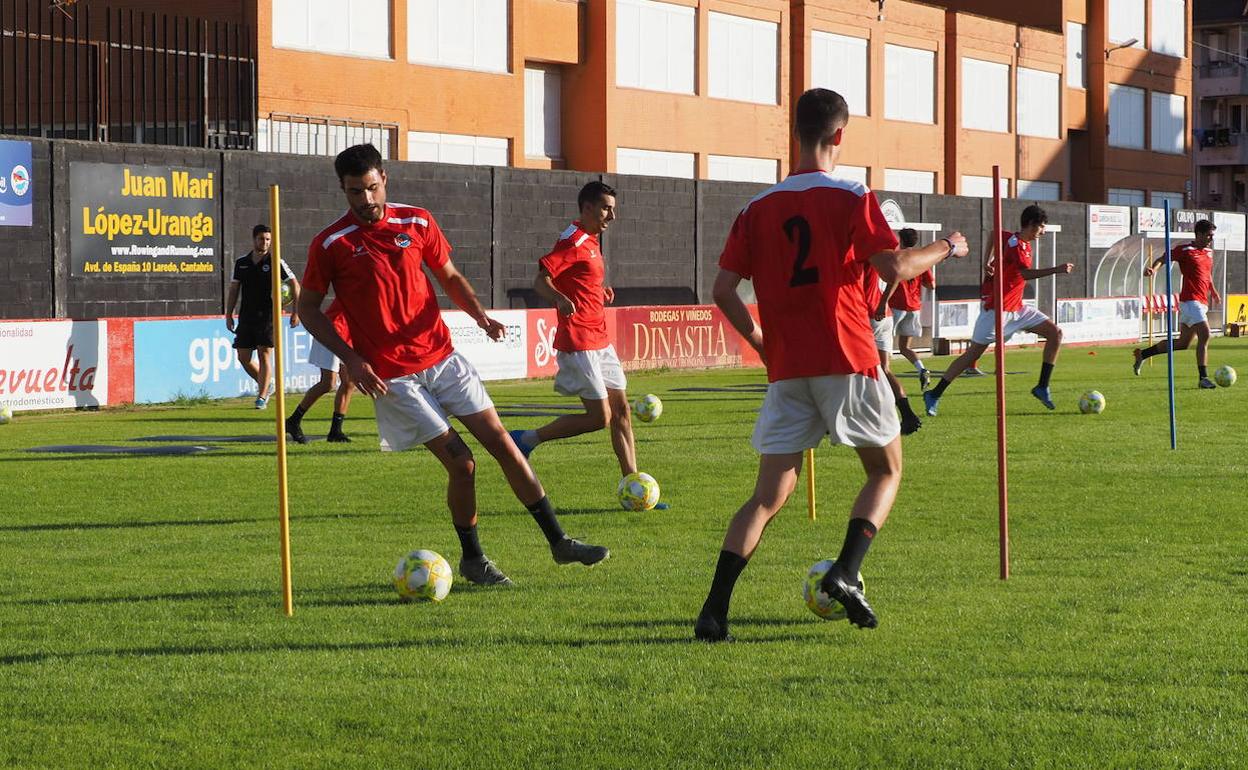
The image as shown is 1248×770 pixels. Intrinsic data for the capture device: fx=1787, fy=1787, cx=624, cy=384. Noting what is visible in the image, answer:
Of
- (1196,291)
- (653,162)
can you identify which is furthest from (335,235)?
(653,162)

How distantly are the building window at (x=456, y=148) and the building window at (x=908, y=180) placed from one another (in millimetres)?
15449

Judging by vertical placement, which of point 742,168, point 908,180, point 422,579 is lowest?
point 422,579

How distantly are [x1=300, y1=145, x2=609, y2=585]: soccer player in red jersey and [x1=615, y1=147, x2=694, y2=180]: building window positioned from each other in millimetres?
35182

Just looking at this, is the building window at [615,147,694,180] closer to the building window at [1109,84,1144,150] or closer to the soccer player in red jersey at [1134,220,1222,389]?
the soccer player in red jersey at [1134,220,1222,389]

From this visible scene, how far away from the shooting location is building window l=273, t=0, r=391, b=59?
1416 inches

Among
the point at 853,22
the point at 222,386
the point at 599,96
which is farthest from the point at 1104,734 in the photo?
the point at 853,22

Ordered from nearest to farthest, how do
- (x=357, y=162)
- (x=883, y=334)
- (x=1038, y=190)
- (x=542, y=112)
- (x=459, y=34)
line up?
(x=357, y=162) < (x=883, y=334) < (x=459, y=34) < (x=542, y=112) < (x=1038, y=190)

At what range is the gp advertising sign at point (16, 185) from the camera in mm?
22109

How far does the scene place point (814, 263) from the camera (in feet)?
22.3

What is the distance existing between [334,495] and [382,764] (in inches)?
275

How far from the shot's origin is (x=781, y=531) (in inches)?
Answer: 390

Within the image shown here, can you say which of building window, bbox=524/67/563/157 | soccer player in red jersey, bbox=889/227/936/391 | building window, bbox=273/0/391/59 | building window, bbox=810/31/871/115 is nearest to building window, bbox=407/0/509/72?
building window, bbox=273/0/391/59

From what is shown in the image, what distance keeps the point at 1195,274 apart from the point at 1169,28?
47902 millimetres

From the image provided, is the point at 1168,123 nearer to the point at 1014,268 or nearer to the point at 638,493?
the point at 1014,268
